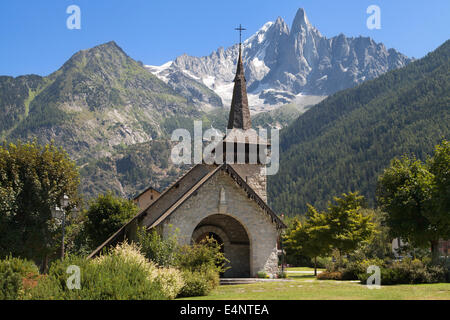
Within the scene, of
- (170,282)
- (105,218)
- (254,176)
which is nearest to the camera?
(170,282)

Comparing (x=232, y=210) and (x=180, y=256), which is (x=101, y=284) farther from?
(x=232, y=210)

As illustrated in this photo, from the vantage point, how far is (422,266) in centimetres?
2342

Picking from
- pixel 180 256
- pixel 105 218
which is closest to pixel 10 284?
pixel 180 256

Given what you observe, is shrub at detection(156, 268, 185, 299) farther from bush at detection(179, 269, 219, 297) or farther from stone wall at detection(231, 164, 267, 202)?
stone wall at detection(231, 164, 267, 202)

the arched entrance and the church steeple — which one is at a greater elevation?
the church steeple

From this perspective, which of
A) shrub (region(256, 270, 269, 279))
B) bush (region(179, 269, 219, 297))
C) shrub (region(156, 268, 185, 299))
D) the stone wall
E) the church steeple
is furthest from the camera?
the church steeple

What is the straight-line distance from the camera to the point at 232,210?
2781cm

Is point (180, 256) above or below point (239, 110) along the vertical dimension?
below

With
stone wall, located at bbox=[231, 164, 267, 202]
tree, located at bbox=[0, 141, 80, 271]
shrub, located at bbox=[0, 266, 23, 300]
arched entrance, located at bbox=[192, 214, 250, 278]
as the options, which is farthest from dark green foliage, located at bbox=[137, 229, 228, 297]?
tree, located at bbox=[0, 141, 80, 271]

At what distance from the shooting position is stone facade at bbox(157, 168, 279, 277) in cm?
2628

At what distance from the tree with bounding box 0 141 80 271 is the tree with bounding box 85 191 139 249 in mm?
10018

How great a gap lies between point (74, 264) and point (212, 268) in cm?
852

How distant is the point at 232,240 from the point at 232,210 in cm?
356
